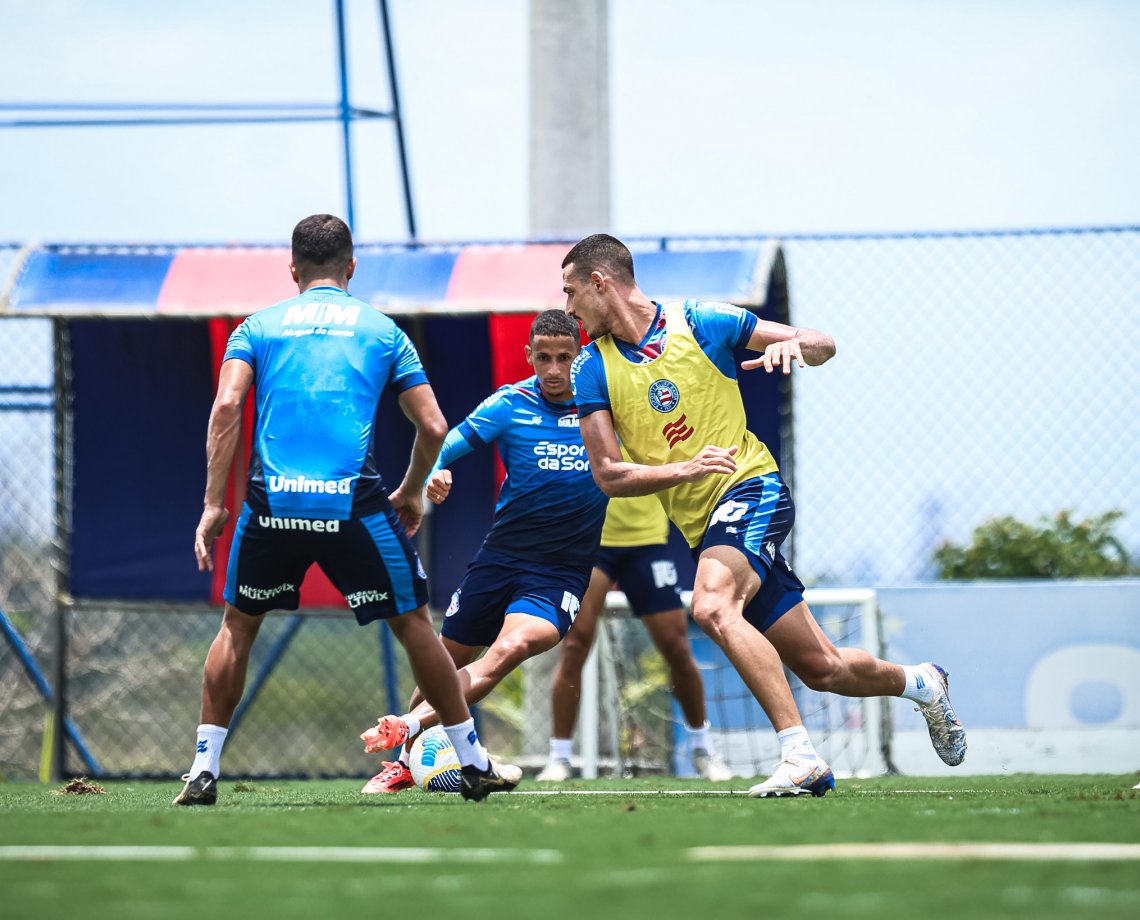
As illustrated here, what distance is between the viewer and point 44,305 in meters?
9.58

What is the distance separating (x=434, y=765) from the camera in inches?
253

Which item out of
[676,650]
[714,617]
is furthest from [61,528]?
[714,617]

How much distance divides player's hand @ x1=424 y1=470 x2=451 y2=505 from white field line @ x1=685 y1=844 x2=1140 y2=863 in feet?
10.1

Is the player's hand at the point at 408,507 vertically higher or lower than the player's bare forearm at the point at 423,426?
lower

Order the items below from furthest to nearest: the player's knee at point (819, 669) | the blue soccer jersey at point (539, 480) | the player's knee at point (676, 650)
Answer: the player's knee at point (676, 650), the blue soccer jersey at point (539, 480), the player's knee at point (819, 669)

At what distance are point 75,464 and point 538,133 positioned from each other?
13.8ft

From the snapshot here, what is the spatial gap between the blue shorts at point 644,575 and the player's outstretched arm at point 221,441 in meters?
3.33

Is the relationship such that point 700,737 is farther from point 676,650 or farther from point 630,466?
point 630,466

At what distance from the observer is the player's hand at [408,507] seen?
18.5 feet

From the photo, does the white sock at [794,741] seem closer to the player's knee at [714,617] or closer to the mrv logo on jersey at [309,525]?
the player's knee at [714,617]

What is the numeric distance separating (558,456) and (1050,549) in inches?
158

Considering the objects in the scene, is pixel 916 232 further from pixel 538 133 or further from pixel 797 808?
pixel 797 808

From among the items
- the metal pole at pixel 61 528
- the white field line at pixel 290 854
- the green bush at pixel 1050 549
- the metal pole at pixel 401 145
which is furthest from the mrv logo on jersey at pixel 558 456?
the metal pole at pixel 401 145

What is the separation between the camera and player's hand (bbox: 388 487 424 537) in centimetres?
564
